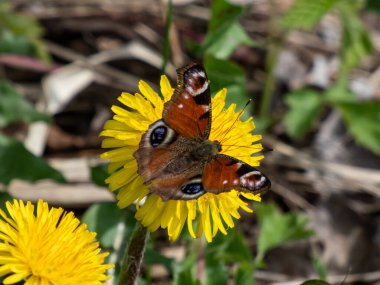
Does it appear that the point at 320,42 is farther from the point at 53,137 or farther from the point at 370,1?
the point at 53,137

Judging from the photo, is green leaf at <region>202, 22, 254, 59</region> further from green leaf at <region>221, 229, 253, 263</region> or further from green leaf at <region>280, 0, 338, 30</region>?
green leaf at <region>221, 229, 253, 263</region>

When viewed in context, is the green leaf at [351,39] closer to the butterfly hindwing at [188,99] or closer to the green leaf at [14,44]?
the green leaf at [14,44]

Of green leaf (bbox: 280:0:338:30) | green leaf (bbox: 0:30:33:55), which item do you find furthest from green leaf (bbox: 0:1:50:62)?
green leaf (bbox: 280:0:338:30)

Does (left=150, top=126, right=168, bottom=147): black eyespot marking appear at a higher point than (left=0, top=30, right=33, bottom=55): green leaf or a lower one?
lower

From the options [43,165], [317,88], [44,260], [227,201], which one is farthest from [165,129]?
[317,88]

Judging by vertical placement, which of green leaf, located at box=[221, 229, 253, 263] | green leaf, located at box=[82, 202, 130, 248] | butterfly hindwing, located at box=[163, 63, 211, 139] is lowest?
green leaf, located at box=[221, 229, 253, 263]

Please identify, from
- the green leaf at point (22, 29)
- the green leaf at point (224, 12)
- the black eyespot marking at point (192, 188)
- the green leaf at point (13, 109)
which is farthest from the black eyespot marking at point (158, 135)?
the green leaf at point (22, 29)
